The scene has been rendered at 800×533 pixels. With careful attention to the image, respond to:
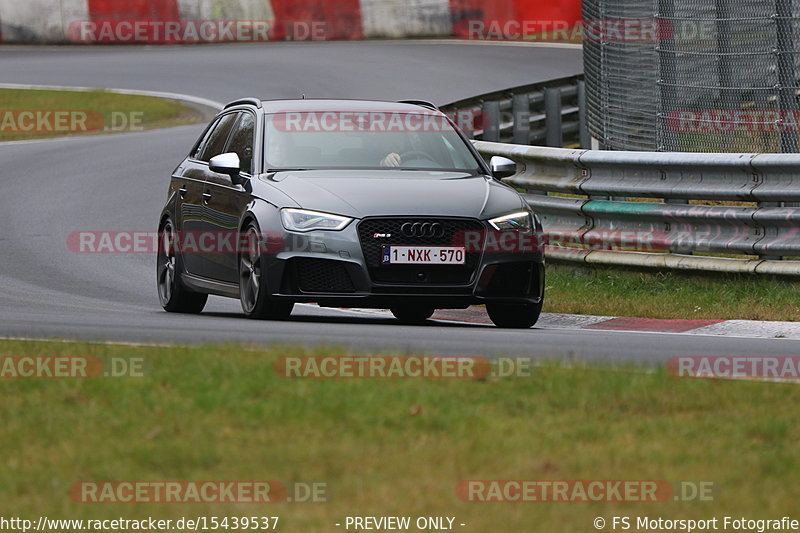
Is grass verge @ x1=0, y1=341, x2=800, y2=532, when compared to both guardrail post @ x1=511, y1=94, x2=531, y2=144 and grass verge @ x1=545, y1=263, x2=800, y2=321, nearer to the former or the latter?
grass verge @ x1=545, y1=263, x2=800, y2=321

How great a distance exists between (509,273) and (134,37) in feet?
86.1

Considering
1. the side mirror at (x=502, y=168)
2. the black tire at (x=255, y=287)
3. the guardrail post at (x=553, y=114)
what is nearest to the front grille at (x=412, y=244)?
the black tire at (x=255, y=287)

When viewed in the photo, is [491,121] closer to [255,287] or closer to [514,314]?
[514,314]

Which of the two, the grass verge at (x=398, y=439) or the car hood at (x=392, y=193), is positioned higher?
the grass verge at (x=398, y=439)

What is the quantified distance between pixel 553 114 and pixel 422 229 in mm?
15325

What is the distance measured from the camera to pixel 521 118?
969 inches

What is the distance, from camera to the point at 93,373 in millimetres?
7621

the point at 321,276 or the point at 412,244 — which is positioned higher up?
the point at 412,244

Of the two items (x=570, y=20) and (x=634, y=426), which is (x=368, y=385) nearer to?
(x=634, y=426)

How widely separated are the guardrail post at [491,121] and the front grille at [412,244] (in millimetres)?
12619

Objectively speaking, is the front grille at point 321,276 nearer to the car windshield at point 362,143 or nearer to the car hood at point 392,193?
the car hood at point 392,193

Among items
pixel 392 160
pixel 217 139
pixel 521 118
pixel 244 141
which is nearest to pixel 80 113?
pixel 521 118

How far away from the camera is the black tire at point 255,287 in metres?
11.0

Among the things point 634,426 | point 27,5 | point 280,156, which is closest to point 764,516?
point 634,426
